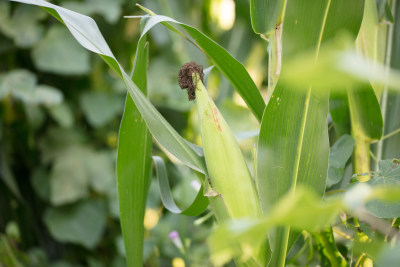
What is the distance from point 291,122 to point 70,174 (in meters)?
0.92

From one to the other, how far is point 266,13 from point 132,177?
0.67 feet

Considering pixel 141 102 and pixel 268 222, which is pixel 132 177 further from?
pixel 268 222

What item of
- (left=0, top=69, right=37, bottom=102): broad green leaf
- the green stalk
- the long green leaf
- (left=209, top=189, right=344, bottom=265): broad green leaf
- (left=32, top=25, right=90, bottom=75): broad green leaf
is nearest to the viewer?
(left=209, top=189, right=344, bottom=265): broad green leaf

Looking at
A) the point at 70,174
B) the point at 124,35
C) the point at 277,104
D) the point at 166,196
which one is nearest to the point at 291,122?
the point at 277,104

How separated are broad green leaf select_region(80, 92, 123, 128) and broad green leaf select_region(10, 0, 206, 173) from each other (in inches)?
33.5

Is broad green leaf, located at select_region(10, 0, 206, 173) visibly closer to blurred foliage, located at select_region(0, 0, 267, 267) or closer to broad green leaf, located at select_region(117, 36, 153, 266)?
broad green leaf, located at select_region(117, 36, 153, 266)

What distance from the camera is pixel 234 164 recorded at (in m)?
0.37

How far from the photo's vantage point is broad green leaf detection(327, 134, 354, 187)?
17.9 inches

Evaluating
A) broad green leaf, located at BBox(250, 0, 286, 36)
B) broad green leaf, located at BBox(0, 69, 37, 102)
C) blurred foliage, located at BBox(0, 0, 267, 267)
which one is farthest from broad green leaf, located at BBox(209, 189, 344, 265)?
broad green leaf, located at BBox(0, 69, 37, 102)

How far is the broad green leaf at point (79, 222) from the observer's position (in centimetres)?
116

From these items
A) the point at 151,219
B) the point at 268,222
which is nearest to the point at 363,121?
the point at 268,222

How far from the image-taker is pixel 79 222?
118 centimetres

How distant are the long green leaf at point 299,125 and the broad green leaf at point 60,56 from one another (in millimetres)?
906

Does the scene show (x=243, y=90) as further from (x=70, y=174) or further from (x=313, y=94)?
(x=70, y=174)
